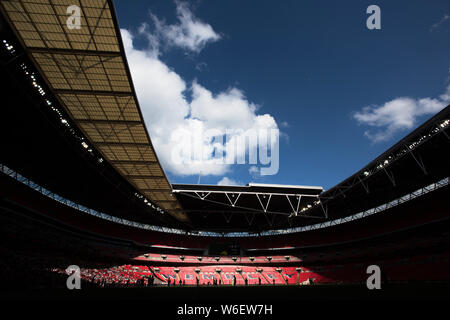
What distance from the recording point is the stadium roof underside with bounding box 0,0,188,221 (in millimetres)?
12508

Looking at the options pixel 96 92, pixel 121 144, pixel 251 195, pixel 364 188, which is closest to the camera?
pixel 96 92

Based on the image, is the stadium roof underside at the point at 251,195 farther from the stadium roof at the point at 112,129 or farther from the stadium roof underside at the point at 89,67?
the stadium roof underside at the point at 89,67

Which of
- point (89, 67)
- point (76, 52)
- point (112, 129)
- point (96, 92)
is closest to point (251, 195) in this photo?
point (112, 129)

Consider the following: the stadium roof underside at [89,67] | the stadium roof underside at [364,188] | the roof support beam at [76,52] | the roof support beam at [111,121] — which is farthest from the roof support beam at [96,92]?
the stadium roof underside at [364,188]

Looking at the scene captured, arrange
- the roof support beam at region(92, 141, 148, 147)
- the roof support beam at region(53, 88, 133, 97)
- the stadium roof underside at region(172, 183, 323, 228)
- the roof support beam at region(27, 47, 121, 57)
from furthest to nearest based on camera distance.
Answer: the stadium roof underside at region(172, 183, 323, 228), the roof support beam at region(92, 141, 148, 147), the roof support beam at region(53, 88, 133, 97), the roof support beam at region(27, 47, 121, 57)

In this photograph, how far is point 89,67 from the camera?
15297 mm

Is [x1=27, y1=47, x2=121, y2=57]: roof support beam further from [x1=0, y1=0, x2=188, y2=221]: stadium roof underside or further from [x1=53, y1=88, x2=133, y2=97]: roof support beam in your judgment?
[x1=53, y1=88, x2=133, y2=97]: roof support beam

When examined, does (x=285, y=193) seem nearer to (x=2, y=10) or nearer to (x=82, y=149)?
(x=82, y=149)

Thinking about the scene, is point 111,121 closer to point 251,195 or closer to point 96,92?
point 96,92

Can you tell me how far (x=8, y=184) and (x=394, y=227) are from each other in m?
52.7

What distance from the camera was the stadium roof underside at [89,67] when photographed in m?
12.5

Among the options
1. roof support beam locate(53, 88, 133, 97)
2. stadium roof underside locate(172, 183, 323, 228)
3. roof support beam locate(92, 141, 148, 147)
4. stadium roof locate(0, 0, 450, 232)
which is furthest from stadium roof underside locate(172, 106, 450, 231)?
roof support beam locate(53, 88, 133, 97)
